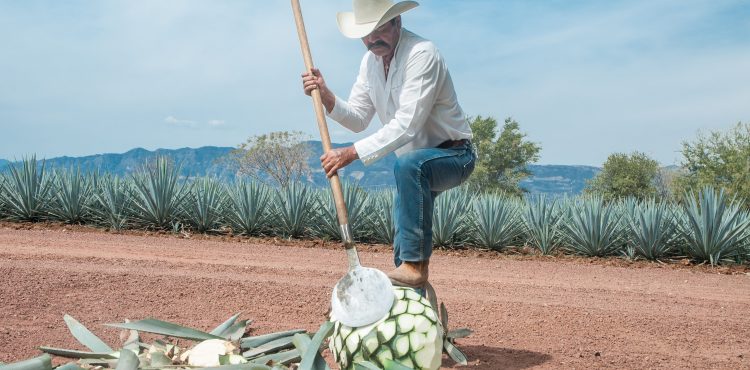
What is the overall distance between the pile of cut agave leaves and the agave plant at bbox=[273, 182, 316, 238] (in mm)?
5647

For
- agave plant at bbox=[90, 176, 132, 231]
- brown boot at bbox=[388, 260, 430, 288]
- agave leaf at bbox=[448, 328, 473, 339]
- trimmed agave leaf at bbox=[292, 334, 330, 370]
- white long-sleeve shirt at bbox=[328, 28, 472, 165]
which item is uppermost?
white long-sleeve shirt at bbox=[328, 28, 472, 165]

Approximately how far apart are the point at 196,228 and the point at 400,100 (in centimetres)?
659

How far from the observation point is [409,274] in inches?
137

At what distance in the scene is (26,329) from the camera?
4031mm

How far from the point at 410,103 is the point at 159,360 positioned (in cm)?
151

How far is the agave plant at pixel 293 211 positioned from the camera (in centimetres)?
934

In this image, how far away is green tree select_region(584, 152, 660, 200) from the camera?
4056 cm

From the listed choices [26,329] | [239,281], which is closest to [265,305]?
[239,281]

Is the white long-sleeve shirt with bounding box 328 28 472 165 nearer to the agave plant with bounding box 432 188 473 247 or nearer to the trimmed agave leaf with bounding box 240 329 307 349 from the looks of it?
the trimmed agave leaf with bounding box 240 329 307 349

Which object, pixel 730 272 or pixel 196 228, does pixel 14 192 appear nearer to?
pixel 196 228

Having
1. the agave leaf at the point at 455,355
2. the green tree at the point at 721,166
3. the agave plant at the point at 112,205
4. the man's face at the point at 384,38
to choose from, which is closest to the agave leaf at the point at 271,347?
the agave leaf at the point at 455,355

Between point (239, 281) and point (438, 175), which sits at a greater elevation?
point (438, 175)

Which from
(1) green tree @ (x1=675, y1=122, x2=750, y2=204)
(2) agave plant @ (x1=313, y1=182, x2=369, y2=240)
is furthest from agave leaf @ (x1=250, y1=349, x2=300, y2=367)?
(1) green tree @ (x1=675, y1=122, x2=750, y2=204)

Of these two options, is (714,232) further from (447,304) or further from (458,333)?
(458,333)
